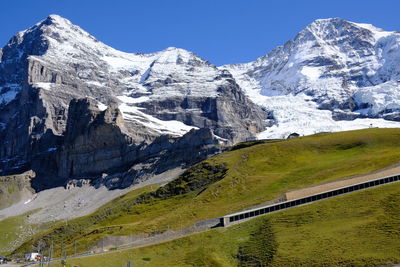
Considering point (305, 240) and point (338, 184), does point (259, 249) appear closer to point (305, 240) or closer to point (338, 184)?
point (305, 240)

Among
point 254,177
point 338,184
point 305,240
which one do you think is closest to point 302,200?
point 338,184

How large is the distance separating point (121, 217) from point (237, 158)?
135 ft

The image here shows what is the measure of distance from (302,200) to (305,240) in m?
23.2

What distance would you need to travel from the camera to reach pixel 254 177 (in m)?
172

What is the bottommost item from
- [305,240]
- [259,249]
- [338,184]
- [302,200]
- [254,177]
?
[259,249]

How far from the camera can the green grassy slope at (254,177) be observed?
5955 inches

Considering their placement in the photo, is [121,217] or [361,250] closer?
[361,250]

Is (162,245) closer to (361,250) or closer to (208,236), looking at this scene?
(208,236)

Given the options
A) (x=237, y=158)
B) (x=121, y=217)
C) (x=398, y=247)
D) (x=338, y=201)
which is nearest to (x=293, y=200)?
(x=338, y=201)

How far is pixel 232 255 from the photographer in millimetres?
107125

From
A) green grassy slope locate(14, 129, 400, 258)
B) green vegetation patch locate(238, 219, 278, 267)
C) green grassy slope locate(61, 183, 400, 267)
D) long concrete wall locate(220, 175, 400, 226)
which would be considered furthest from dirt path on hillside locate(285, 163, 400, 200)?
green vegetation patch locate(238, 219, 278, 267)

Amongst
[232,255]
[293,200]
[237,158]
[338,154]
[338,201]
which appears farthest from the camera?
[237,158]

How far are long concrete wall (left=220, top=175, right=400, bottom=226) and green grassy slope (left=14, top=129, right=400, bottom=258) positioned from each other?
50.3 feet

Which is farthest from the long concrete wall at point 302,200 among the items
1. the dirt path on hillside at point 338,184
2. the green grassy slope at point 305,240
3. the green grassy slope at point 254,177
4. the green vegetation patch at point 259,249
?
the green grassy slope at point 254,177
